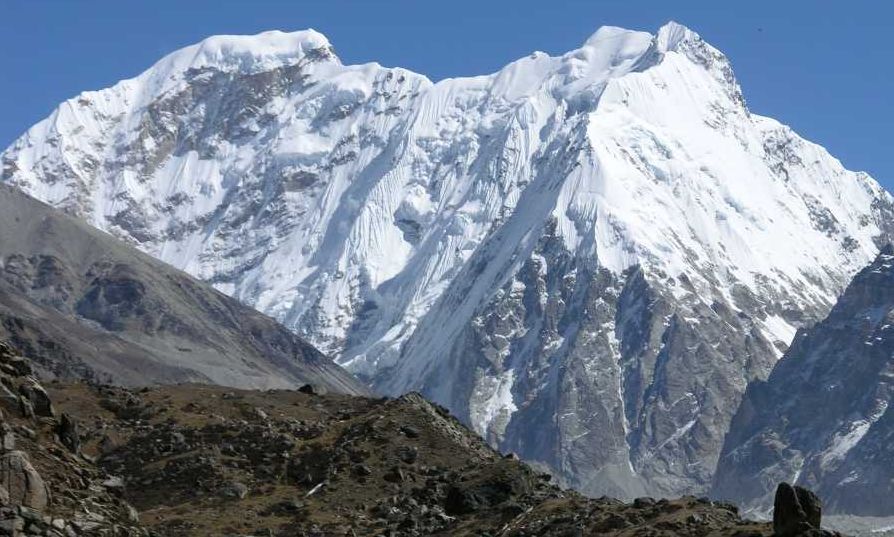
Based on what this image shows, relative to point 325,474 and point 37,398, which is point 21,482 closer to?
point 37,398

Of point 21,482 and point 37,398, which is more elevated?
point 37,398

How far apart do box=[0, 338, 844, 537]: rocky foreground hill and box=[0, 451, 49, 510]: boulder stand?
22.8 metres

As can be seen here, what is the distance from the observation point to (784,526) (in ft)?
203

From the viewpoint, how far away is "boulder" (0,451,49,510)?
4284cm

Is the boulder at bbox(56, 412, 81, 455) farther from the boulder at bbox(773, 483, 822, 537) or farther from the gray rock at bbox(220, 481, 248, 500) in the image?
the gray rock at bbox(220, 481, 248, 500)

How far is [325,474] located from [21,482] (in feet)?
149

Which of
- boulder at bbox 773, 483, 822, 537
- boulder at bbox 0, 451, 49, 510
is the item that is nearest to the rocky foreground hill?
boulder at bbox 773, 483, 822, 537

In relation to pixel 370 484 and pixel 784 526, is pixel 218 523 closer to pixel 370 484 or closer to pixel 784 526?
pixel 370 484

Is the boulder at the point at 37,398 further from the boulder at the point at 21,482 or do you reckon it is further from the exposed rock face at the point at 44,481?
the boulder at the point at 21,482

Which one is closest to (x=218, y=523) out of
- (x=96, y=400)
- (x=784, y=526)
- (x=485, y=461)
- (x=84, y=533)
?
(x=485, y=461)

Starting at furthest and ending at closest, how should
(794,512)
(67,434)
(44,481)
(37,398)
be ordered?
(794,512), (37,398), (67,434), (44,481)

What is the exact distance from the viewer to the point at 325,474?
8806 centimetres

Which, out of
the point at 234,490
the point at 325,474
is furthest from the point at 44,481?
the point at 325,474

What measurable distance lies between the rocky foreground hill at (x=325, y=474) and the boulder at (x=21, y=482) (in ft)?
74.8
